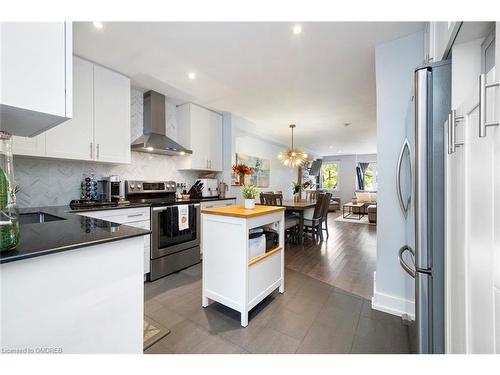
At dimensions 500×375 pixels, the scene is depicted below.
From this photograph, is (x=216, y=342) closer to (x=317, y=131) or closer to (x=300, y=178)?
(x=317, y=131)

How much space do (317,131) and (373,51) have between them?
3575 millimetres

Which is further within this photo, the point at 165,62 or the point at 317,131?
the point at 317,131

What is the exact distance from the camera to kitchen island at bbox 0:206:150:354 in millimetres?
726

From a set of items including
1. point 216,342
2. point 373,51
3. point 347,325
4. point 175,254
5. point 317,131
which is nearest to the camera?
point 216,342

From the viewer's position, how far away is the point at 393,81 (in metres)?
1.98

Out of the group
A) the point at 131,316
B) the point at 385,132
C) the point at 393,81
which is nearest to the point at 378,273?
the point at 385,132

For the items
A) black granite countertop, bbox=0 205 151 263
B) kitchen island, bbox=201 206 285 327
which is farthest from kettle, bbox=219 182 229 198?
black granite countertop, bbox=0 205 151 263

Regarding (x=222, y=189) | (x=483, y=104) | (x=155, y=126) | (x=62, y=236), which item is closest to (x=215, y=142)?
(x=222, y=189)

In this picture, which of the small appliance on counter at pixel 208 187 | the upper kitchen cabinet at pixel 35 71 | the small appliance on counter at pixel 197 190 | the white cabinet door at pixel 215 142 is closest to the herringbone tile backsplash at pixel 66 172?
the small appliance on counter at pixel 197 190

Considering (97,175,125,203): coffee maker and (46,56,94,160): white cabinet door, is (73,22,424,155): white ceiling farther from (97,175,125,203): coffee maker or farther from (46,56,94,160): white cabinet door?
(97,175,125,203): coffee maker

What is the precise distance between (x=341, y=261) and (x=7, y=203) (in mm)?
3564

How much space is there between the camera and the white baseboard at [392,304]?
186 centimetres

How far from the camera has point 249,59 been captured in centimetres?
234
